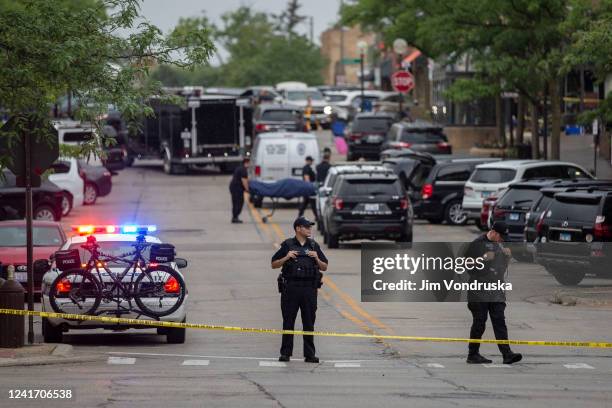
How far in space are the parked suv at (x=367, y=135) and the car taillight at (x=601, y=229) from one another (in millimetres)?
36167

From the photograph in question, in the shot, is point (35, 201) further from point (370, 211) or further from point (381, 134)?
point (381, 134)

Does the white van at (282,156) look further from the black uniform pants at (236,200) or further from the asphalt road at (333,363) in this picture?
the asphalt road at (333,363)

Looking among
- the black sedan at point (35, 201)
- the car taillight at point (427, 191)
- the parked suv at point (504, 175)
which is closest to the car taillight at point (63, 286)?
the parked suv at point (504, 175)

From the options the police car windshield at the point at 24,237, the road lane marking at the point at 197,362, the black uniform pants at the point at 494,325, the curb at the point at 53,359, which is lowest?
the road lane marking at the point at 197,362

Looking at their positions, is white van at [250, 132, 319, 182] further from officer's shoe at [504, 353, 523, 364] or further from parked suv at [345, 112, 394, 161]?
officer's shoe at [504, 353, 523, 364]

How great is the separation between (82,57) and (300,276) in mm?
3778

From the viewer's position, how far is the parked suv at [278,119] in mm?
63125

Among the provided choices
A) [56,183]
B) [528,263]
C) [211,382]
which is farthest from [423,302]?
[56,183]

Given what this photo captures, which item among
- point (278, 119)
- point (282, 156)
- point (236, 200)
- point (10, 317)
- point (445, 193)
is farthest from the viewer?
point (278, 119)

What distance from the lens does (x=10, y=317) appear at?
1709cm

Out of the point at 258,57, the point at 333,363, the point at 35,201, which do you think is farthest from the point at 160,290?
the point at 258,57

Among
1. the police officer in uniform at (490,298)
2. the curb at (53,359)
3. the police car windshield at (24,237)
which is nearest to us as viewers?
the curb at (53,359)

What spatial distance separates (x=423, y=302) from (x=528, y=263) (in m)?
7.36

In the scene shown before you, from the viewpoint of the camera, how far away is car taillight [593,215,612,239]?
25.3m
